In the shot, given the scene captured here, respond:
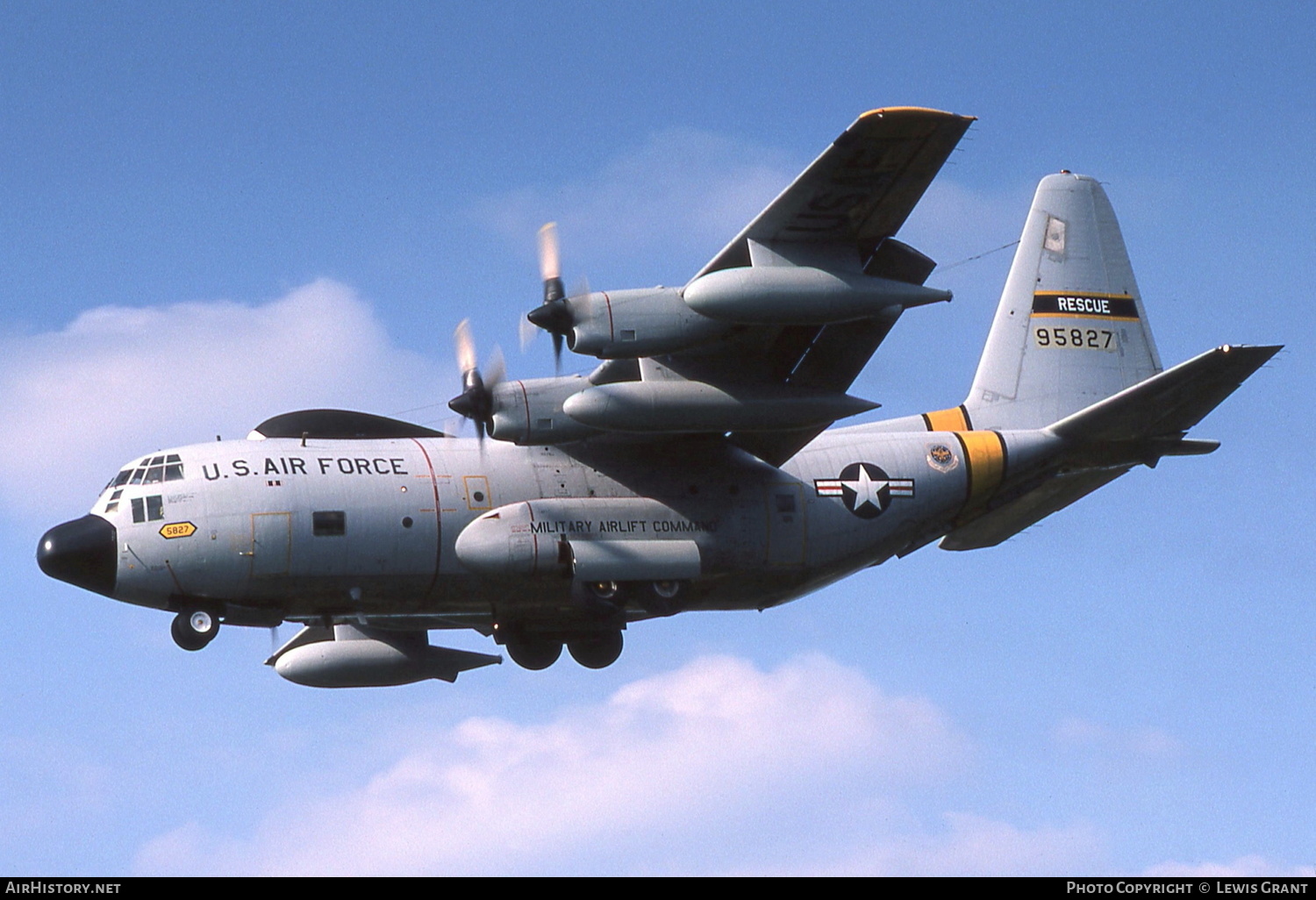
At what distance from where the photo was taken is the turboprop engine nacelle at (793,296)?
19.1 metres

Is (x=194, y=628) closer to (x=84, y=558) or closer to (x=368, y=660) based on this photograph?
(x=84, y=558)

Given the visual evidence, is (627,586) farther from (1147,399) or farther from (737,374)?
(1147,399)

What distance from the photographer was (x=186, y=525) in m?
20.7

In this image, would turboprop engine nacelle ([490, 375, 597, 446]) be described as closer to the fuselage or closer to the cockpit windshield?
the fuselage

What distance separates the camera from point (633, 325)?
778 inches

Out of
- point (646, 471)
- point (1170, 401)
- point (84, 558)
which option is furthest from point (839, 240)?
point (84, 558)

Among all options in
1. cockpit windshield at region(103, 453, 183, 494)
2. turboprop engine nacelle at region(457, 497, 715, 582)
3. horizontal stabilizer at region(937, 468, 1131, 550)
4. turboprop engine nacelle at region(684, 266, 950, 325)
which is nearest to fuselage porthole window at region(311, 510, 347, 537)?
turboprop engine nacelle at region(457, 497, 715, 582)

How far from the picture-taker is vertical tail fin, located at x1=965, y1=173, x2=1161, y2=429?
24.8 meters

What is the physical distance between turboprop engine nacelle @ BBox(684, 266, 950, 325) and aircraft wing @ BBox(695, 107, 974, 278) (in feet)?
1.85

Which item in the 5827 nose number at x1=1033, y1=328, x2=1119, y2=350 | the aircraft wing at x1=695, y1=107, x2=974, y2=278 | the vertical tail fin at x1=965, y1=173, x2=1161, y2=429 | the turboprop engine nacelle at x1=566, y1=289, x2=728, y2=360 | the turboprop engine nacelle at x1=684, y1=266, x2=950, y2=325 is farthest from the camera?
the 5827 nose number at x1=1033, y1=328, x2=1119, y2=350

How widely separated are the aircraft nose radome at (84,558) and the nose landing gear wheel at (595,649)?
619cm

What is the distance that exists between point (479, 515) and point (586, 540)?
137 centimetres
